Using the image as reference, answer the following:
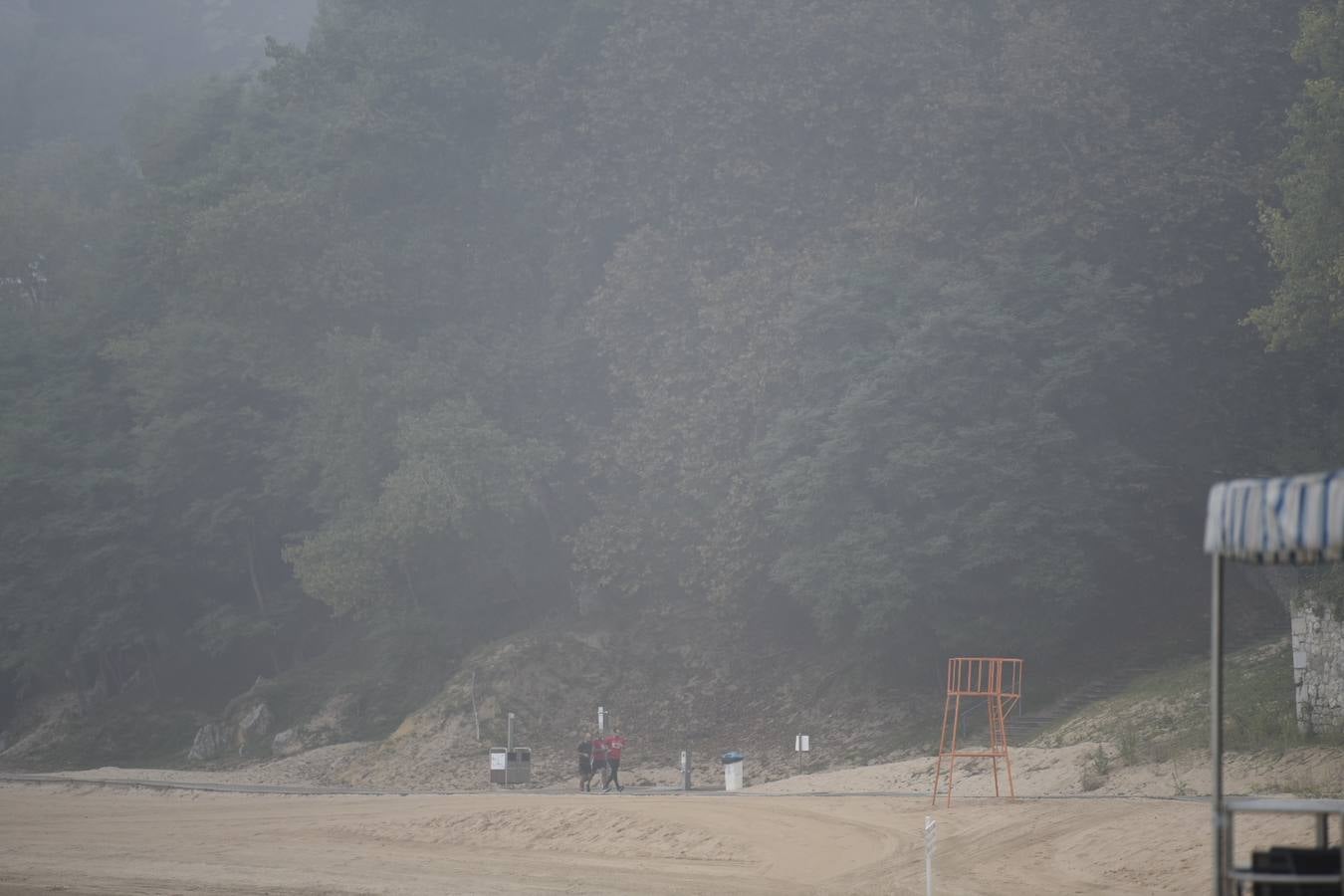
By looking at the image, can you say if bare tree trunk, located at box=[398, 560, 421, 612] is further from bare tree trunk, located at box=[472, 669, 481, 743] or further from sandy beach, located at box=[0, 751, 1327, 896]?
sandy beach, located at box=[0, 751, 1327, 896]

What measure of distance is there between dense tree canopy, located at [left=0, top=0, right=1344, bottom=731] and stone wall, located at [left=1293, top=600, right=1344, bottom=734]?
1001 cm

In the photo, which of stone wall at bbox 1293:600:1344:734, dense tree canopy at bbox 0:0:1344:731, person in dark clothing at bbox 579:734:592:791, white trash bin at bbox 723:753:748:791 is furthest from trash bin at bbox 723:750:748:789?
stone wall at bbox 1293:600:1344:734

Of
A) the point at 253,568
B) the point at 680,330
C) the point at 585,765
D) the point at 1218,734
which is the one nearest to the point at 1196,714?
the point at 585,765

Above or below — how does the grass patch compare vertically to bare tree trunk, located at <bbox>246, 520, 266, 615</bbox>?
below

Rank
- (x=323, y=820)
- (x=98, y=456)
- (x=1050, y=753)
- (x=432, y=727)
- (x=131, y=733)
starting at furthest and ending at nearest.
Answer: (x=98, y=456)
(x=131, y=733)
(x=432, y=727)
(x=323, y=820)
(x=1050, y=753)

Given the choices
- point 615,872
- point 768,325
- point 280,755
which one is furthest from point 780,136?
point 615,872

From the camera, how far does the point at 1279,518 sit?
790 centimetres

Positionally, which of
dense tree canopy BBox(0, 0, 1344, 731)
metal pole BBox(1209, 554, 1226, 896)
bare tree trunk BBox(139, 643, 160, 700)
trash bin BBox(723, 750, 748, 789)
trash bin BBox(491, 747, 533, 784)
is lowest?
trash bin BBox(491, 747, 533, 784)

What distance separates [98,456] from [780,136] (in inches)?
1053

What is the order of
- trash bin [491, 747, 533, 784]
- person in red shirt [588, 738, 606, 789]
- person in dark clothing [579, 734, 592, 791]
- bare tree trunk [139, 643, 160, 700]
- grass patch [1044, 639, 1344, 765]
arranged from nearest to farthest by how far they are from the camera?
grass patch [1044, 639, 1344, 765] < person in red shirt [588, 738, 606, 789] < person in dark clothing [579, 734, 592, 791] < trash bin [491, 747, 533, 784] < bare tree trunk [139, 643, 160, 700]

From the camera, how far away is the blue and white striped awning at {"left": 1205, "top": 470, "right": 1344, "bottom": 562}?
7602mm

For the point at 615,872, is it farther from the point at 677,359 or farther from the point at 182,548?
the point at 182,548

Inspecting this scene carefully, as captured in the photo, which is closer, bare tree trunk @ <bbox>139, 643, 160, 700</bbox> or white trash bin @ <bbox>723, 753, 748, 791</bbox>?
white trash bin @ <bbox>723, 753, 748, 791</bbox>

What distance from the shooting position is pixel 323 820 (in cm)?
2731
